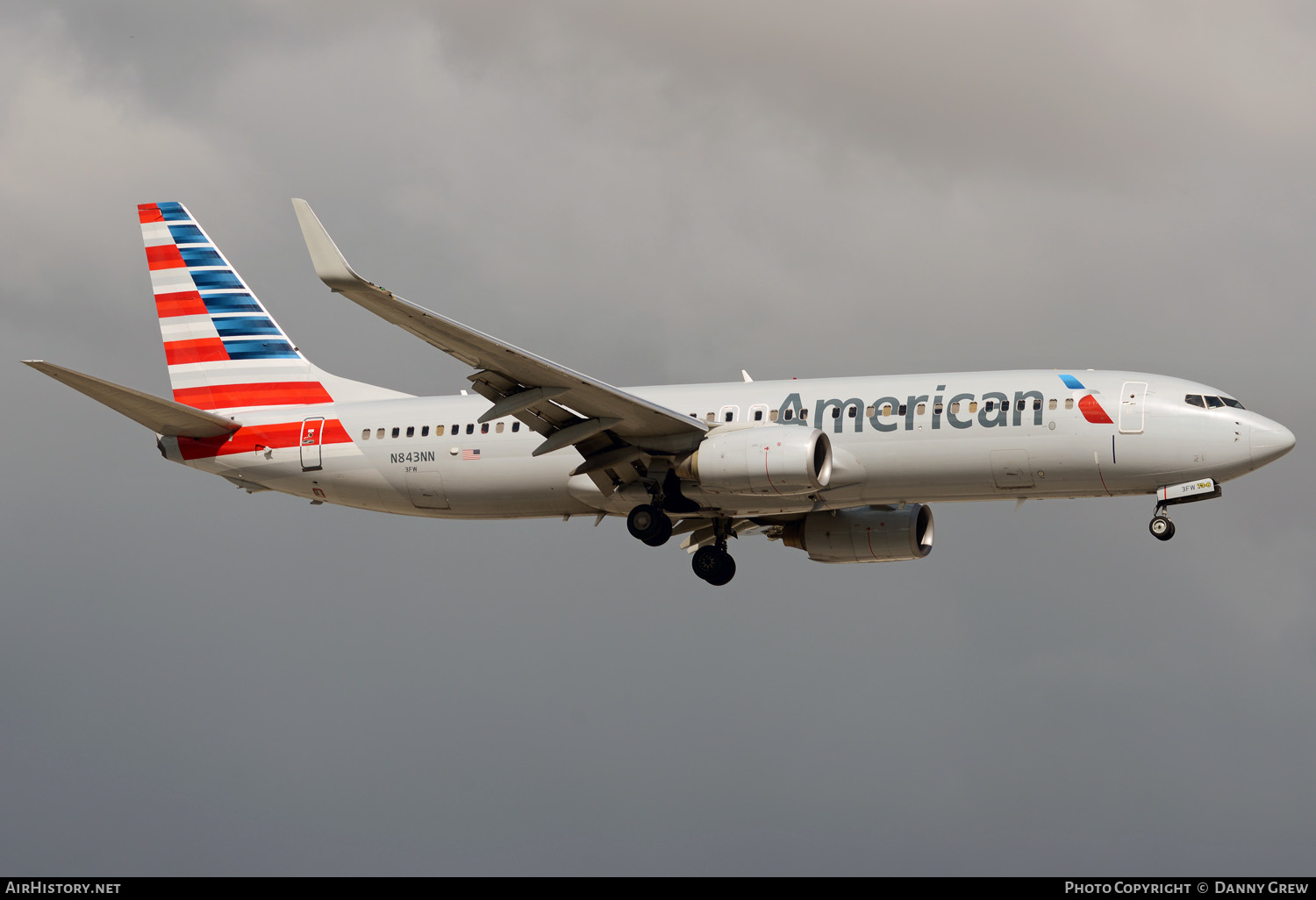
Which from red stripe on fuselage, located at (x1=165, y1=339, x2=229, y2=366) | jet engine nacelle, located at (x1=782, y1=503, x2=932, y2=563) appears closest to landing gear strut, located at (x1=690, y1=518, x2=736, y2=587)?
jet engine nacelle, located at (x1=782, y1=503, x2=932, y2=563)

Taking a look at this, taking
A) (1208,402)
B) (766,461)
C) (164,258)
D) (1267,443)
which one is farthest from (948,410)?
(164,258)

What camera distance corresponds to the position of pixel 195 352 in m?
45.3

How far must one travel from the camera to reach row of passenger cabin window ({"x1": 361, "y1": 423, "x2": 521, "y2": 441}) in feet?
132

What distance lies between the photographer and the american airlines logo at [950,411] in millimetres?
35688

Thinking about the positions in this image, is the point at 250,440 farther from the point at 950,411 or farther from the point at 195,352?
the point at 950,411

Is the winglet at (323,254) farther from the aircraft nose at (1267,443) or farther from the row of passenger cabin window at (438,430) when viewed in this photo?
the aircraft nose at (1267,443)

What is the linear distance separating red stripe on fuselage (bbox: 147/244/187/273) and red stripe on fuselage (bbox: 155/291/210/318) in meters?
0.96

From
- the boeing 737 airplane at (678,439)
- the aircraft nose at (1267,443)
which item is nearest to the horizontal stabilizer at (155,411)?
the boeing 737 airplane at (678,439)

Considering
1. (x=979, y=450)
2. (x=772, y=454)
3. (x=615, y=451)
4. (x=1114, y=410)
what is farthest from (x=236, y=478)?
(x=1114, y=410)

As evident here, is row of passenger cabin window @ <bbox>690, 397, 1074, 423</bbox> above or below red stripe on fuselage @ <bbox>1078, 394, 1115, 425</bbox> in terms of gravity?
above

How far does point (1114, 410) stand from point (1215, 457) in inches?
99.6

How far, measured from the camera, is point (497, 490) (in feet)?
131

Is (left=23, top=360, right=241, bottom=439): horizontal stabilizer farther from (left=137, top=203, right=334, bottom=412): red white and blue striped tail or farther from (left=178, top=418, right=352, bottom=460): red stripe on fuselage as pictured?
(left=137, top=203, right=334, bottom=412): red white and blue striped tail
